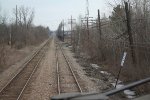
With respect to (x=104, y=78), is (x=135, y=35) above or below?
above

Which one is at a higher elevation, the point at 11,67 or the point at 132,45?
the point at 132,45

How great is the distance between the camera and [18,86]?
17.1 metres

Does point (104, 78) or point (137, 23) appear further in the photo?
point (137, 23)

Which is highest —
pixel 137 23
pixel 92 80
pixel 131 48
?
pixel 137 23

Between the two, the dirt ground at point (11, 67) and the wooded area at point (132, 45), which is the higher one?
the wooded area at point (132, 45)

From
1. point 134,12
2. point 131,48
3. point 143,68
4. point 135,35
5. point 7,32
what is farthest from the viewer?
point 7,32

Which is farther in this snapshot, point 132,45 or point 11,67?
point 11,67

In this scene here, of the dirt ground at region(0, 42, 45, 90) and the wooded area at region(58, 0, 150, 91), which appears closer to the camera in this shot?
the wooded area at region(58, 0, 150, 91)

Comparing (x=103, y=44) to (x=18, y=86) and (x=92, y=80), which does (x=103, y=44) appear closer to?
(x=92, y=80)

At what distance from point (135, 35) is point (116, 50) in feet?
9.75

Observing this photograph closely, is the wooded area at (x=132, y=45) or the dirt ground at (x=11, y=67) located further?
the dirt ground at (x=11, y=67)

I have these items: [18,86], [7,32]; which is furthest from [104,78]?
[7,32]

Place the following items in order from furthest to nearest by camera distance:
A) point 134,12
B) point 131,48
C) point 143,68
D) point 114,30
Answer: point 114,30
point 134,12
point 131,48
point 143,68

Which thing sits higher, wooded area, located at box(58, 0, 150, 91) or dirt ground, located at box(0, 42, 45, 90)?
A: wooded area, located at box(58, 0, 150, 91)
